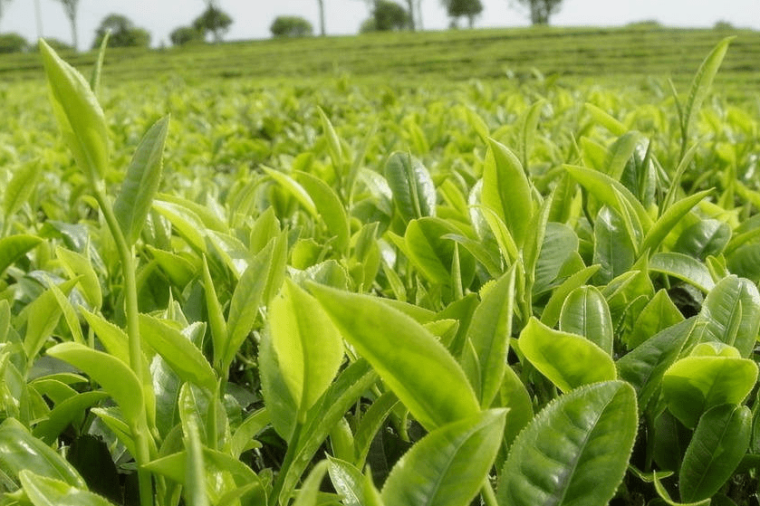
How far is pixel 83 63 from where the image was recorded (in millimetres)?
34594

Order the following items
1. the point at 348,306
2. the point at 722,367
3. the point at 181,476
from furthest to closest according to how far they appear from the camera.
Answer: the point at 722,367
the point at 181,476
the point at 348,306

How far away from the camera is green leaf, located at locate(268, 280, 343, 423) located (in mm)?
534

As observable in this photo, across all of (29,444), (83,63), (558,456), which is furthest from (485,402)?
(83,63)

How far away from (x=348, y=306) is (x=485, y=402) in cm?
19

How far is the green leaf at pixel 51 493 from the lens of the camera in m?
0.51

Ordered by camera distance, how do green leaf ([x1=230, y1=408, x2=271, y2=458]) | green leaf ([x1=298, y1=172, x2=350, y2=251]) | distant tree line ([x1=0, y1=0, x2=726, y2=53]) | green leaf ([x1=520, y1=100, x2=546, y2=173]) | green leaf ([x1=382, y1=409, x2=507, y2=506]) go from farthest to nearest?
distant tree line ([x1=0, y1=0, x2=726, y2=53]) < green leaf ([x1=520, y1=100, x2=546, y2=173]) < green leaf ([x1=298, y1=172, x2=350, y2=251]) < green leaf ([x1=230, y1=408, x2=271, y2=458]) < green leaf ([x1=382, y1=409, x2=507, y2=506])

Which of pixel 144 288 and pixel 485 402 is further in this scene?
pixel 144 288

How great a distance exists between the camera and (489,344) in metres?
0.58

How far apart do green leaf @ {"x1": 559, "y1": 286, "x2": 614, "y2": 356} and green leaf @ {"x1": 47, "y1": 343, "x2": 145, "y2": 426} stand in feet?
1.38

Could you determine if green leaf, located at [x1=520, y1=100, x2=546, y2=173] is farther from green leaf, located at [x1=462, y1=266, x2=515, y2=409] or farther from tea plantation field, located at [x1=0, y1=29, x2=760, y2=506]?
green leaf, located at [x1=462, y1=266, x2=515, y2=409]

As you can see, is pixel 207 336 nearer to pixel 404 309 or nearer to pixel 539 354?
pixel 404 309

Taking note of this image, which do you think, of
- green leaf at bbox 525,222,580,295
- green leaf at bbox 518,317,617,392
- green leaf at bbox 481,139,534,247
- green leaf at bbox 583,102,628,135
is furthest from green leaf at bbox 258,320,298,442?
green leaf at bbox 583,102,628,135

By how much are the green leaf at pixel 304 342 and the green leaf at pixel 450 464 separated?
0.31ft


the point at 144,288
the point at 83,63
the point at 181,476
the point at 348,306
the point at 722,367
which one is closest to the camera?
the point at 348,306
